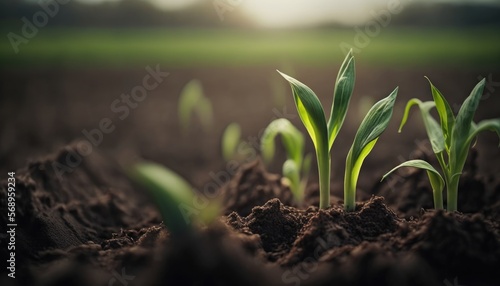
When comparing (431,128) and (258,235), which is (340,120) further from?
(258,235)

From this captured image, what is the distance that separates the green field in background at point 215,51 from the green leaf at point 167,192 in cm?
1176

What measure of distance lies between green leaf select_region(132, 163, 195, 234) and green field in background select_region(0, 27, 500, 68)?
11.8 m

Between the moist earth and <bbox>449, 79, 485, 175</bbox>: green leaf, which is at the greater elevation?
<bbox>449, 79, 485, 175</bbox>: green leaf

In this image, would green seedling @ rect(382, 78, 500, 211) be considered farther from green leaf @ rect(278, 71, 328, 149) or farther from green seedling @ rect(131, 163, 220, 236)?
green seedling @ rect(131, 163, 220, 236)

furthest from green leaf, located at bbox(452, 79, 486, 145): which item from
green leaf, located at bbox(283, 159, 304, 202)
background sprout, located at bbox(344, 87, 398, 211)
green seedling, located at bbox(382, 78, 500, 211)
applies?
green leaf, located at bbox(283, 159, 304, 202)

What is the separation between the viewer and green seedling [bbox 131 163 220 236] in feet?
4.59

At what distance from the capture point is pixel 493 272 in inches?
66.1

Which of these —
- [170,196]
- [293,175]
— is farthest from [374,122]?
[170,196]

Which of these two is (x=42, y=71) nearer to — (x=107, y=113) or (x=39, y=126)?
(x=107, y=113)

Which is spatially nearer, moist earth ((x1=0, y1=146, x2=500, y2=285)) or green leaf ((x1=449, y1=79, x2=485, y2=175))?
moist earth ((x1=0, y1=146, x2=500, y2=285))

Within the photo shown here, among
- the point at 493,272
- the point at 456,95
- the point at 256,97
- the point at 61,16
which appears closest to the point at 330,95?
the point at 256,97

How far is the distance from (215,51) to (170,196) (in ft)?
52.1

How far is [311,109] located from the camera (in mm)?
1974

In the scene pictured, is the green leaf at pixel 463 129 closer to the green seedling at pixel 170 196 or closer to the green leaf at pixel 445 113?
the green leaf at pixel 445 113
